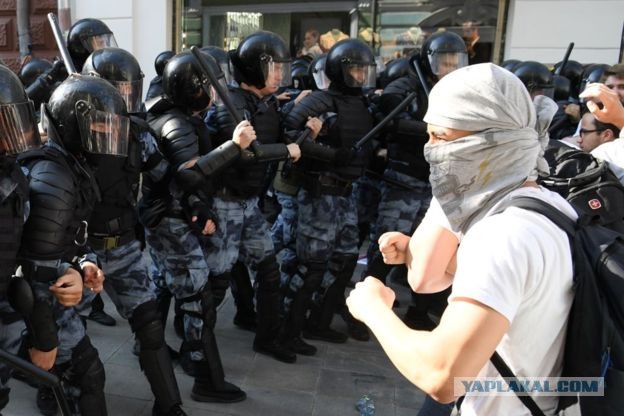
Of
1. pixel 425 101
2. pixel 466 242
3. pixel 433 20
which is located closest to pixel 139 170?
pixel 466 242

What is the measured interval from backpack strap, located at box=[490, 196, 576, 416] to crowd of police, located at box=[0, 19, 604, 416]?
63.6 inches

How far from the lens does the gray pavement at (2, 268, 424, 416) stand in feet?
10.0

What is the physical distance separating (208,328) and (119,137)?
1170mm

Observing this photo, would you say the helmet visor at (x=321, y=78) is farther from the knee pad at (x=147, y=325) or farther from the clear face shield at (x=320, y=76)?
the knee pad at (x=147, y=325)

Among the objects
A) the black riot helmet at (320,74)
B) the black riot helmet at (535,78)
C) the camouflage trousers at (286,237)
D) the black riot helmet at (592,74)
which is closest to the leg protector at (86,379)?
the camouflage trousers at (286,237)

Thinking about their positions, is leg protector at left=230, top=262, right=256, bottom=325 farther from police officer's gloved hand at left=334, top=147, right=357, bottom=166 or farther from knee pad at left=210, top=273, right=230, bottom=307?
police officer's gloved hand at left=334, top=147, right=357, bottom=166

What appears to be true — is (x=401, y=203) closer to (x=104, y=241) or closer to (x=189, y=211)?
(x=189, y=211)

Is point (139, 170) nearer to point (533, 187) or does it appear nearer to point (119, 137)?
point (119, 137)

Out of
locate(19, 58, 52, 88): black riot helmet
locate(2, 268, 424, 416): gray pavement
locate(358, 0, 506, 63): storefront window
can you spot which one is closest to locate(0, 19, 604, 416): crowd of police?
locate(2, 268, 424, 416): gray pavement

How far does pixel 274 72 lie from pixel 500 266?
8.95ft

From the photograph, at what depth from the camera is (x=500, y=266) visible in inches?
41.3

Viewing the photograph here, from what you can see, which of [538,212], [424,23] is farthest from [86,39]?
[424,23]

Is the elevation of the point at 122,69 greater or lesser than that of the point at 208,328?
greater

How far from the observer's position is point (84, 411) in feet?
8.04
